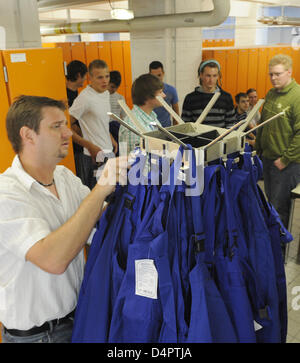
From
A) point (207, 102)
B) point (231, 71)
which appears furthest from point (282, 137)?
point (231, 71)

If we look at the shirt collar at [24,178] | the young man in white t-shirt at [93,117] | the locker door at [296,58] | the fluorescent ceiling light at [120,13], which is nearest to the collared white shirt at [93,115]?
the young man in white t-shirt at [93,117]

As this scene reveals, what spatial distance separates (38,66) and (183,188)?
2133 millimetres

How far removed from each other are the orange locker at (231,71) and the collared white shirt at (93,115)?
158 inches

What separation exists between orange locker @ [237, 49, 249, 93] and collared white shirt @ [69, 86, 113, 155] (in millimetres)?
4191

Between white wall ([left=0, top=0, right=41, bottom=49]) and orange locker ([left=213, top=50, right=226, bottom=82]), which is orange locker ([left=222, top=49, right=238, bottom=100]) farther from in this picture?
white wall ([left=0, top=0, right=41, bottom=49])

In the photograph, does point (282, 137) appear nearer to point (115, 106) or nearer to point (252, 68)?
point (115, 106)

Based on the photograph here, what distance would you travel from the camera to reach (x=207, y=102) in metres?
3.67

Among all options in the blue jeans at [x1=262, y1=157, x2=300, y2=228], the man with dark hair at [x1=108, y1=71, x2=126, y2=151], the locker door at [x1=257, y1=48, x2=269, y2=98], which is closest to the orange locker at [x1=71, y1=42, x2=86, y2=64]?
the man with dark hair at [x1=108, y1=71, x2=126, y2=151]

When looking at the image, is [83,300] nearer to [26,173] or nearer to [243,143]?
[26,173]

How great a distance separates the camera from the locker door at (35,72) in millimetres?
2615

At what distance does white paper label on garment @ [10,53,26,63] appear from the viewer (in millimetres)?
2594

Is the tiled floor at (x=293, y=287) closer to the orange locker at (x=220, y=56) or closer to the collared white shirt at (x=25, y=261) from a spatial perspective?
the collared white shirt at (x=25, y=261)
